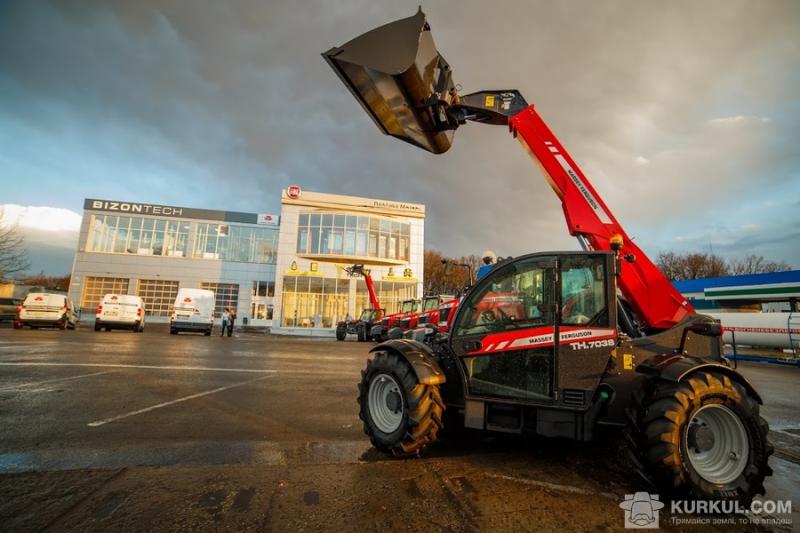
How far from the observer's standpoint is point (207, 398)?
21.7ft

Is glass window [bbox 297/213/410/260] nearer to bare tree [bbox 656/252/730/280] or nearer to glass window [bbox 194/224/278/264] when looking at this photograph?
glass window [bbox 194/224/278/264]

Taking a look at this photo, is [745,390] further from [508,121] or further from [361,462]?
[508,121]

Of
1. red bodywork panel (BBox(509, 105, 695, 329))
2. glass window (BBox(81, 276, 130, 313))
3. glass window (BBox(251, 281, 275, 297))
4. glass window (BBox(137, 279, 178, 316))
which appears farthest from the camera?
glass window (BBox(251, 281, 275, 297))

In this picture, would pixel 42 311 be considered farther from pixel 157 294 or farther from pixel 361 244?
pixel 157 294

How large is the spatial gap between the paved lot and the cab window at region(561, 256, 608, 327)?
150 centimetres

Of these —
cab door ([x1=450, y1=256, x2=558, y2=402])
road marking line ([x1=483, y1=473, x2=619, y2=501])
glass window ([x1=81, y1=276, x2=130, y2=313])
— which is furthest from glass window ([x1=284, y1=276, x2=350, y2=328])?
road marking line ([x1=483, y1=473, x2=619, y2=501])

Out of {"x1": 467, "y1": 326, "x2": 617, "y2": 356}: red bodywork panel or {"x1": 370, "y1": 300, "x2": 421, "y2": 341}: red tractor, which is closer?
{"x1": 467, "y1": 326, "x2": 617, "y2": 356}: red bodywork panel

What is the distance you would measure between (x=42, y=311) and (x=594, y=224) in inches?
1016

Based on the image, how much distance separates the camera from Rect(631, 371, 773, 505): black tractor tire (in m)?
2.98

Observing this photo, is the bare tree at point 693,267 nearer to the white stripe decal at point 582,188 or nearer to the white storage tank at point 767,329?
the white storage tank at point 767,329

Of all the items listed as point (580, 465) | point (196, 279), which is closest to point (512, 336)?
point (580, 465)

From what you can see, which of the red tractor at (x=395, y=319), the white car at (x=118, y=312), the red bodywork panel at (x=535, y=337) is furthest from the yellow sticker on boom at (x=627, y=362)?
the white car at (x=118, y=312)

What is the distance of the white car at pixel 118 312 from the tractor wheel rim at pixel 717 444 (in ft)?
82.4

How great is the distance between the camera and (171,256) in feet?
144
